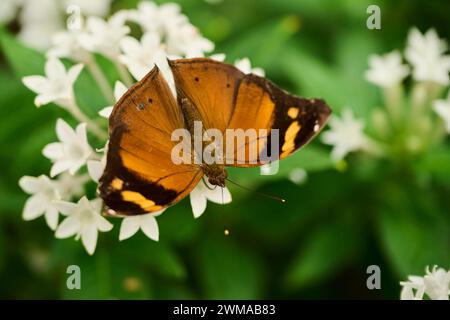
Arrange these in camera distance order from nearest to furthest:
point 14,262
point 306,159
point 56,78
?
1. point 56,78
2. point 306,159
3. point 14,262

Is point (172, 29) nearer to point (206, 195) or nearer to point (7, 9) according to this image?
point (206, 195)

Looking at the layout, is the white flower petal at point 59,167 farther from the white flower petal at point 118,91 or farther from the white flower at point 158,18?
the white flower at point 158,18

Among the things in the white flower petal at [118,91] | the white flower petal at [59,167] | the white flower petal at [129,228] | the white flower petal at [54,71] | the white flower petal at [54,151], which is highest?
the white flower petal at [54,71]

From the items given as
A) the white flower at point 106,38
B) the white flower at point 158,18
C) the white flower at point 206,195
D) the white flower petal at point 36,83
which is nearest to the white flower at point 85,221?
the white flower at point 206,195

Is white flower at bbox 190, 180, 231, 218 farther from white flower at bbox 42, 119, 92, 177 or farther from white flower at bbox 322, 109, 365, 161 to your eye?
white flower at bbox 322, 109, 365, 161

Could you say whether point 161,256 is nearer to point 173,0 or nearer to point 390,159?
point 390,159
